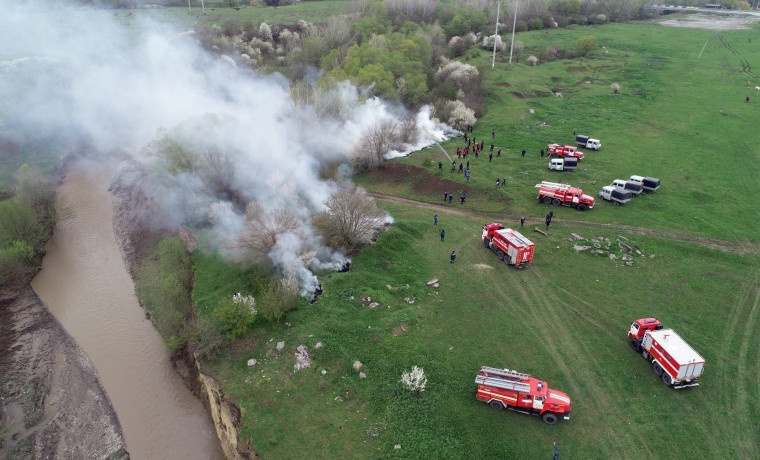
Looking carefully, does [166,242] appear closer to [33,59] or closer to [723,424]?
[723,424]

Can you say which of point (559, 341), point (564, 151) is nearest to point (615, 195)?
point (564, 151)

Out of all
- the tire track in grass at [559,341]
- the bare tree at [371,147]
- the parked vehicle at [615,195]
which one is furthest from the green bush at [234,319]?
the parked vehicle at [615,195]

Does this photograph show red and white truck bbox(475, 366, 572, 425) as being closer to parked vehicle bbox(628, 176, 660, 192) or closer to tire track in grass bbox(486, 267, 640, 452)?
tire track in grass bbox(486, 267, 640, 452)

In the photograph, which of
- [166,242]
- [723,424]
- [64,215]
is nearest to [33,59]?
[64,215]

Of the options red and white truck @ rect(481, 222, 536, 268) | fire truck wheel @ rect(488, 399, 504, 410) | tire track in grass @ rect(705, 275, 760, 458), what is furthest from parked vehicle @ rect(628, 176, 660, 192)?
fire truck wheel @ rect(488, 399, 504, 410)

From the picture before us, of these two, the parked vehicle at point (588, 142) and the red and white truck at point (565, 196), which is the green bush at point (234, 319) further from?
the parked vehicle at point (588, 142)

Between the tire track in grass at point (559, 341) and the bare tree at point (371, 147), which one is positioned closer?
the tire track in grass at point (559, 341)
